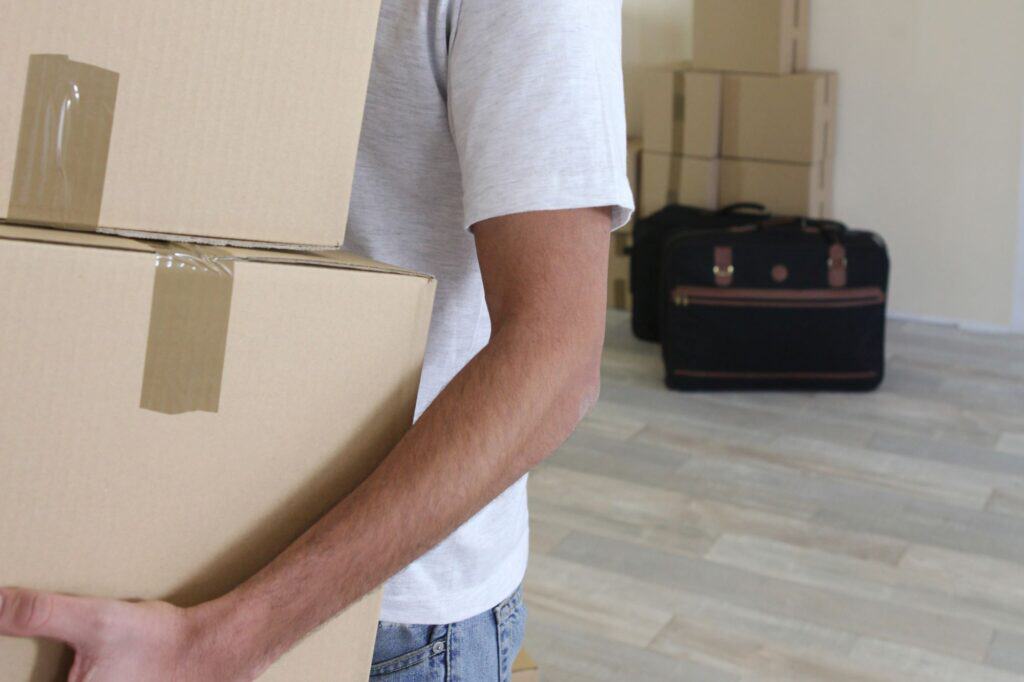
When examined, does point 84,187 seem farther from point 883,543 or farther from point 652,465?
point 652,465

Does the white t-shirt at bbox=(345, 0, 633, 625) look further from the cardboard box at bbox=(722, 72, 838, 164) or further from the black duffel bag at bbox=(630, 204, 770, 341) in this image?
the cardboard box at bbox=(722, 72, 838, 164)

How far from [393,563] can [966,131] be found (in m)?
3.75

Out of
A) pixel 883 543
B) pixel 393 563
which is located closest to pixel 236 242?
pixel 393 563

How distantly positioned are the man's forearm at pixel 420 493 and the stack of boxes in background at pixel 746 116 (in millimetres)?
3489

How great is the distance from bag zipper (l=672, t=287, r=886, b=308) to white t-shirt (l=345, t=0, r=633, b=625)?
8.61ft

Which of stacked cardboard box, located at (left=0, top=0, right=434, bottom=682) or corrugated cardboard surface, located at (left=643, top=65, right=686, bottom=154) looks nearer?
stacked cardboard box, located at (left=0, top=0, right=434, bottom=682)

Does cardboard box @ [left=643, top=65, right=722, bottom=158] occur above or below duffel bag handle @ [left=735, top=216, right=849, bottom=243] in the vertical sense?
above

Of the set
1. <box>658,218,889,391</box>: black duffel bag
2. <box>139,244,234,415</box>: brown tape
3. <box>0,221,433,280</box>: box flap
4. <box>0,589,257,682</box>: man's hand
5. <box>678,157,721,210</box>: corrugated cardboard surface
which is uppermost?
<box>678,157,721,210</box>: corrugated cardboard surface

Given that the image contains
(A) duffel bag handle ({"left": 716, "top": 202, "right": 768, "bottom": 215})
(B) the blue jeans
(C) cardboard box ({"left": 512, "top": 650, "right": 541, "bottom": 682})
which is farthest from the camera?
(A) duffel bag handle ({"left": 716, "top": 202, "right": 768, "bottom": 215})

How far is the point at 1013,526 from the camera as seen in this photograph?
2.58 metres

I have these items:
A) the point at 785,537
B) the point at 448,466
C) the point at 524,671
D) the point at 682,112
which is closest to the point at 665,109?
the point at 682,112

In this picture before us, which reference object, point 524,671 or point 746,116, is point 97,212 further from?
point 746,116

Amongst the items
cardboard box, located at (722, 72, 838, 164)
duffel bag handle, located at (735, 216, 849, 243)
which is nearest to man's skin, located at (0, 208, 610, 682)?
duffel bag handle, located at (735, 216, 849, 243)

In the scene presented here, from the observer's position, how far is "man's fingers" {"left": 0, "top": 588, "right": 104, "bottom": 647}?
57 cm
